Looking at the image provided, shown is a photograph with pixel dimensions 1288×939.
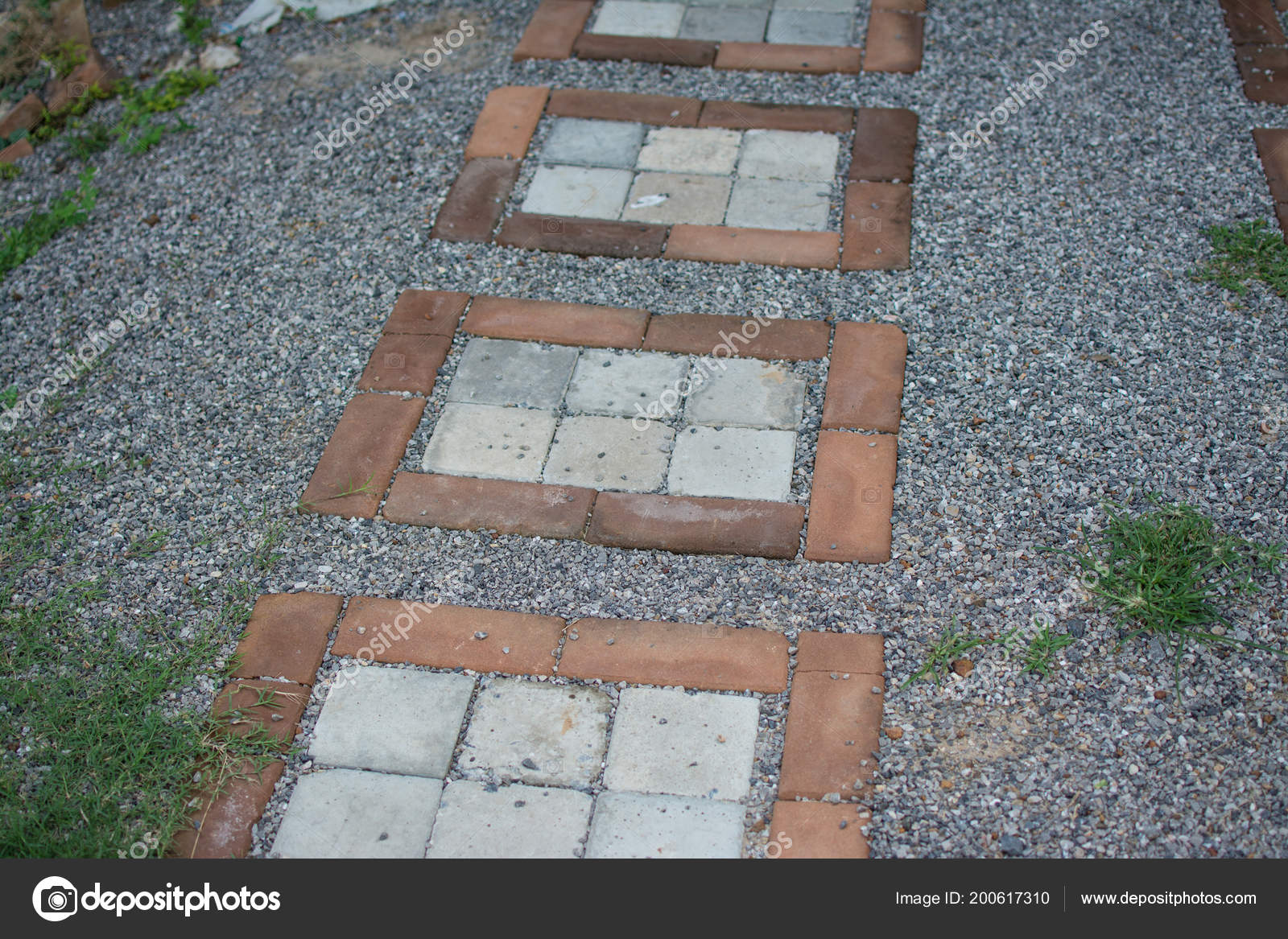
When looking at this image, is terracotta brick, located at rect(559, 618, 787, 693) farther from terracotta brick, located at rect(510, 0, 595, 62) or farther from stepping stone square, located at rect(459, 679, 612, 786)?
terracotta brick, located at rect(510, 0, 595, 62)

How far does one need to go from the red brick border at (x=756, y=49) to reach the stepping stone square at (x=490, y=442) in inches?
87.4

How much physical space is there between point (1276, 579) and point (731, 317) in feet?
5.99

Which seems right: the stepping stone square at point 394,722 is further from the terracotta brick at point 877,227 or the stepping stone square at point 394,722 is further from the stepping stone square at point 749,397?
the terracotta brick at point 877,227

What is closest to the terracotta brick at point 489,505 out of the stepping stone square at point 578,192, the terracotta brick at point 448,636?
the terracotta brick at point 448,636

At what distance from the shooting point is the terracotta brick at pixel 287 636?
287cm

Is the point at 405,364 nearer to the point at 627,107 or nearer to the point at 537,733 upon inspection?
the point at 537,733

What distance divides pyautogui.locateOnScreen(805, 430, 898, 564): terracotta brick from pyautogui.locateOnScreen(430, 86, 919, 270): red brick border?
87cm

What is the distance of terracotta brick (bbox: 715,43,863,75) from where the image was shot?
4.75m

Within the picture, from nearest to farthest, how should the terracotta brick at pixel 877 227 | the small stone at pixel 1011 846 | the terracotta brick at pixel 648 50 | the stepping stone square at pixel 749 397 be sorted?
the small stone at pixel 1011 846, the stepping stone square at pixel 749 397, the terracotta brick at pixel 877 227, the terracotta brick at pixel 648 50

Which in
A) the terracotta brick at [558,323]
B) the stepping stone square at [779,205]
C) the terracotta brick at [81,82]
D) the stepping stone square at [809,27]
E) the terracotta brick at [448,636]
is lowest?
the terracotta brick at [448,636]

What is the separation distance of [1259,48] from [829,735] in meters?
3.82

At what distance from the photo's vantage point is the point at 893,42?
190 inches

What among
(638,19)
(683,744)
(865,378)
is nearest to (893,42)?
(638,19)

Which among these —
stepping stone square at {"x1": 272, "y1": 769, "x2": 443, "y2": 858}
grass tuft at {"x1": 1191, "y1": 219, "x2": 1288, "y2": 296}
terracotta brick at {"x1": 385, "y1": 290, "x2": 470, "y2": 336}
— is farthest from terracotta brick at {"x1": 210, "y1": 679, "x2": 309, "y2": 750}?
grass tuft at {"x1": 1191, "y1": 219, "x2": 1288, "y2": 296}
